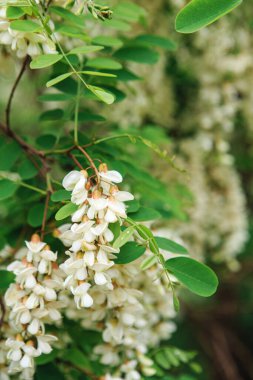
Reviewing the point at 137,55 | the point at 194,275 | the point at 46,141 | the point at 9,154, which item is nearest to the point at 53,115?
the point at 46,141

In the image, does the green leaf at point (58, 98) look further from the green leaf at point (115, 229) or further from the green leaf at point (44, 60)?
the green leaf at point (115, 229)

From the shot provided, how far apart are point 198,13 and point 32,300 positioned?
0.65 m

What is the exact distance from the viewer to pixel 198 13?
1.02m

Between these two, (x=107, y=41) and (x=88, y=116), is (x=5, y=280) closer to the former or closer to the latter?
(x=88, y=116)

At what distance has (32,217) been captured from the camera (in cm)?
125

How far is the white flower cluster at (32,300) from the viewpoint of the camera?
3.30ft

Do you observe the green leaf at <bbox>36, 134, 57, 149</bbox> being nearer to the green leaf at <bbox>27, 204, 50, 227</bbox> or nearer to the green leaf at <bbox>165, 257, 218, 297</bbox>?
the green leaf at <bbox>27, 204, 50, 227</bbox>

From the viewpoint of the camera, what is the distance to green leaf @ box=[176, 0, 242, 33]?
1.01 meters

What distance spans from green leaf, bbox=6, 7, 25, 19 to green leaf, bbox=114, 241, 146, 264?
0.51 meters

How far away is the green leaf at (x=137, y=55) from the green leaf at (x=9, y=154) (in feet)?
1.37

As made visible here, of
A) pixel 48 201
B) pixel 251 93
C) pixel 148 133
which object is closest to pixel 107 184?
pixel 48 201

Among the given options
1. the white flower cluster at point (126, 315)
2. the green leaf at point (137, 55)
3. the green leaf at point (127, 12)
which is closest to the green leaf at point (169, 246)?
the white flower cluster at point (126, 315)

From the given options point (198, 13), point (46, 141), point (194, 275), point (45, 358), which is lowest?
point (45, 358)

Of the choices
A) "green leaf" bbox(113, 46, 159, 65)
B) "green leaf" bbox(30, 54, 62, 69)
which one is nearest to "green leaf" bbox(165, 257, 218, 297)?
"green leaf" bbox(30, 54, 62, 69)
